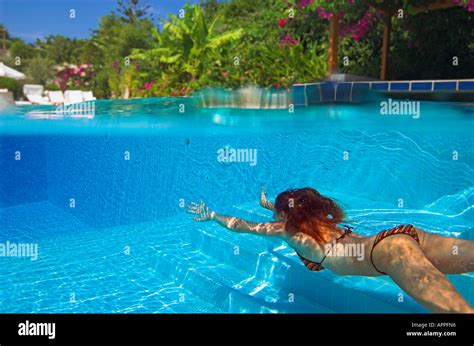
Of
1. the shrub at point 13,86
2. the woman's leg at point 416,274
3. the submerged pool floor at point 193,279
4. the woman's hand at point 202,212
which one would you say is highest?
the shrub at point 13,86

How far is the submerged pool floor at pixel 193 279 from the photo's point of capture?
354 centimetres

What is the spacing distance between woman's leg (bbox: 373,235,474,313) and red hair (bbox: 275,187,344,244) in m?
0.46

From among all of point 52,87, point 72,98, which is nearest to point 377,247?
point 72,98

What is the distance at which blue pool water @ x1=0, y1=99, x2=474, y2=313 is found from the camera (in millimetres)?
3975

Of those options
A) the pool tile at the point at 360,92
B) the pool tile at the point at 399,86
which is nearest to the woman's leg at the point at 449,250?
the pool tile at the point at 399,86

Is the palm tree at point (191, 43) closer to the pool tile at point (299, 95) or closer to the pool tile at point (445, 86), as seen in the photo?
the pool tile at point (299, 95)

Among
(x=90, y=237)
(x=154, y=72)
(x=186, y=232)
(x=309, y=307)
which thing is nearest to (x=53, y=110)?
(x=154, y=72)

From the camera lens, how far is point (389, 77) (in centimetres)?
1284

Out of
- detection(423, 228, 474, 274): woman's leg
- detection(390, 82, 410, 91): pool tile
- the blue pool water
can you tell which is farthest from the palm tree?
detection(423, 228, 474, 274): woman's leg

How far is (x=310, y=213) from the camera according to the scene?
318 centimetres

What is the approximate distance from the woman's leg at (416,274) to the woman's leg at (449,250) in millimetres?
296

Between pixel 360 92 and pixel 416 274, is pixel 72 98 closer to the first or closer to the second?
pixel 360 92
